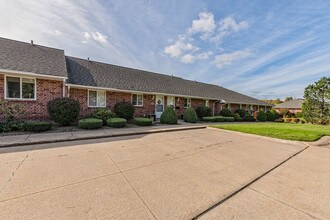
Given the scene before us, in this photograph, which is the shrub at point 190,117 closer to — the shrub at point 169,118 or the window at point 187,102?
the shrub at point 169,118

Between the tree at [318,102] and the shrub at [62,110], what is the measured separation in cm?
2561

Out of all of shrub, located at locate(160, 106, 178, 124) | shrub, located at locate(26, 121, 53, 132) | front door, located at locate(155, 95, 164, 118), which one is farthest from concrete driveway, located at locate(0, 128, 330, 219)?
front door, located at locate(155, 95, 164, 118)

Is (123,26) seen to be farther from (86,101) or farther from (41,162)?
(41,162)

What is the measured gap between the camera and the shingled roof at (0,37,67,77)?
8751mm

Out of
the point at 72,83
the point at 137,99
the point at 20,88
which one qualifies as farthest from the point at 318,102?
the point at 20,88

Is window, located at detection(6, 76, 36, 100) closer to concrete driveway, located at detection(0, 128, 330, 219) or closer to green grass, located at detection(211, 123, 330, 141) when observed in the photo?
concrete driveway, located at detection(0, 128, 330, 219)

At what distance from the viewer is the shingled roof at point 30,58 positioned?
8751mm

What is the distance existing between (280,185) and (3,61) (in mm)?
13428

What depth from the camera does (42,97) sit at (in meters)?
9.34

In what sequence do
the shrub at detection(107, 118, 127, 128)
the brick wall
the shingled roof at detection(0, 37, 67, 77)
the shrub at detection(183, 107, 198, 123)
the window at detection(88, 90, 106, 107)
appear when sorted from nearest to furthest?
1. the shingled roof at detection(0, 37, 67, 77)
2. the brick wall
3. the shrub at detection(107, 118, 127, 128)
4. the window at detection(88, 90, 106, 107)
5. the shrub at detection(183, 107, 198, 123)

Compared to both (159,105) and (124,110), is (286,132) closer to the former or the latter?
(159,105)

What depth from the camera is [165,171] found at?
3.72m

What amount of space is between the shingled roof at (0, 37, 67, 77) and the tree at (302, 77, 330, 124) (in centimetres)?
2623

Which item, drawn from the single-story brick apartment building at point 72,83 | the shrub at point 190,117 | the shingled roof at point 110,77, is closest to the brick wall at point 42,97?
the single-story brick apartment building at point 72,83
